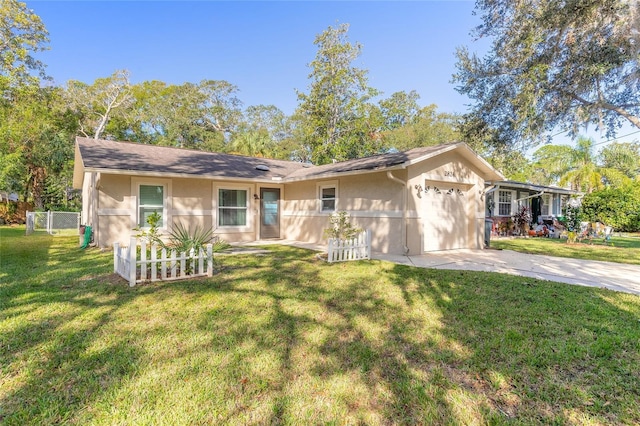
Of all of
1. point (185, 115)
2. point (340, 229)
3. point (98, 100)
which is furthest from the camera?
point (185, 115)

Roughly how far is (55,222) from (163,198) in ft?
34.1

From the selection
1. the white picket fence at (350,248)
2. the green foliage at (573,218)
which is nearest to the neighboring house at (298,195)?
the white picket fence at (350,248)

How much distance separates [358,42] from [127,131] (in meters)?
Answer: 23.4

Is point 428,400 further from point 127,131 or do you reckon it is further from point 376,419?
point 127,131

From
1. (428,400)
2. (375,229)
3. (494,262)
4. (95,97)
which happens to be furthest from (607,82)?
(95,97)

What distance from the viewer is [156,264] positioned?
5473mm

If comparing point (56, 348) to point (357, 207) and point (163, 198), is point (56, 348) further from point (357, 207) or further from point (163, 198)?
point (357, 207)

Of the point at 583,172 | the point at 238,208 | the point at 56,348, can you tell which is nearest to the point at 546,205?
the point at 583,172

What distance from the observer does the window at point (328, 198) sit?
10633 millimetres

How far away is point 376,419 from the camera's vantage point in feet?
6.89

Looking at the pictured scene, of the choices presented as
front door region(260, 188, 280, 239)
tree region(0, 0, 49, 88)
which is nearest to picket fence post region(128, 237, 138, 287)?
front door region(260, 188, 280, 239)

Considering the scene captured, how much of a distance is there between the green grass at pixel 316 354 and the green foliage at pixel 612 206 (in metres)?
16.9

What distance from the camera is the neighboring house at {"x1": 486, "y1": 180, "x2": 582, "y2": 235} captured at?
1531 cm

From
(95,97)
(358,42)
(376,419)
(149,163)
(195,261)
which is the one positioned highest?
(358,42)
